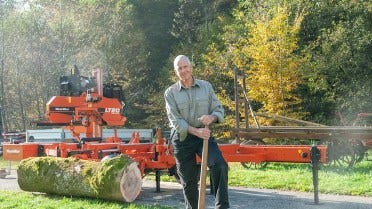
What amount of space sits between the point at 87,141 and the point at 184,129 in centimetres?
517

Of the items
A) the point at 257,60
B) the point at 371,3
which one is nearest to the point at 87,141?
the point at 257,60

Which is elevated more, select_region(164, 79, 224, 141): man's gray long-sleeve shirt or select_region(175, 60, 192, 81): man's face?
select_region(175, 60, 192, 81): man's face

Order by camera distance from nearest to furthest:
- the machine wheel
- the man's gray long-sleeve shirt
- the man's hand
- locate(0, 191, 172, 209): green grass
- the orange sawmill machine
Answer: the man's hand
the man's gray long-sleeve shirt
locate(0, 191, 172, 209): green grass
the orange sawmill machine
the machine wheel

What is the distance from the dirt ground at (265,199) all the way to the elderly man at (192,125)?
232 cm

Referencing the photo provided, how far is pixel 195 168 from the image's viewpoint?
6.24 meters

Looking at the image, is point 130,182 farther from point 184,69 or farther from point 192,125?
point 184,69

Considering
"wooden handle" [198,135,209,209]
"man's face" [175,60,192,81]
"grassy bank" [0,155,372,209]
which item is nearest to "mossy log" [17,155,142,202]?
"grassy bank" [0,155,372,209]

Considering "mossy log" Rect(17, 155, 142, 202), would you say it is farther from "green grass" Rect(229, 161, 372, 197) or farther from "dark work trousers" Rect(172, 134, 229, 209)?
"green grass" Rect(229, 161, 372, 197)

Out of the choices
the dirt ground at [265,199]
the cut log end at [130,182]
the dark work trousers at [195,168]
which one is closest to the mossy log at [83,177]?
the cut log end at [130,182]

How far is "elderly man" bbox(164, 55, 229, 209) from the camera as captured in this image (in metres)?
5.89

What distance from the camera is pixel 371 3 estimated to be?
24.6 metres

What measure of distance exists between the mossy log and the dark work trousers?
235cm

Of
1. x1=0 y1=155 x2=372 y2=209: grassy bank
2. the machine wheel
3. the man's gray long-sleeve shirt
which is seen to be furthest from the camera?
the machine wheel

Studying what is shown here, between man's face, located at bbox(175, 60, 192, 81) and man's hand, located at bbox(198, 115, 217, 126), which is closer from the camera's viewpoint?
man's hand, located at bbox(198, 115, 217, 126)
